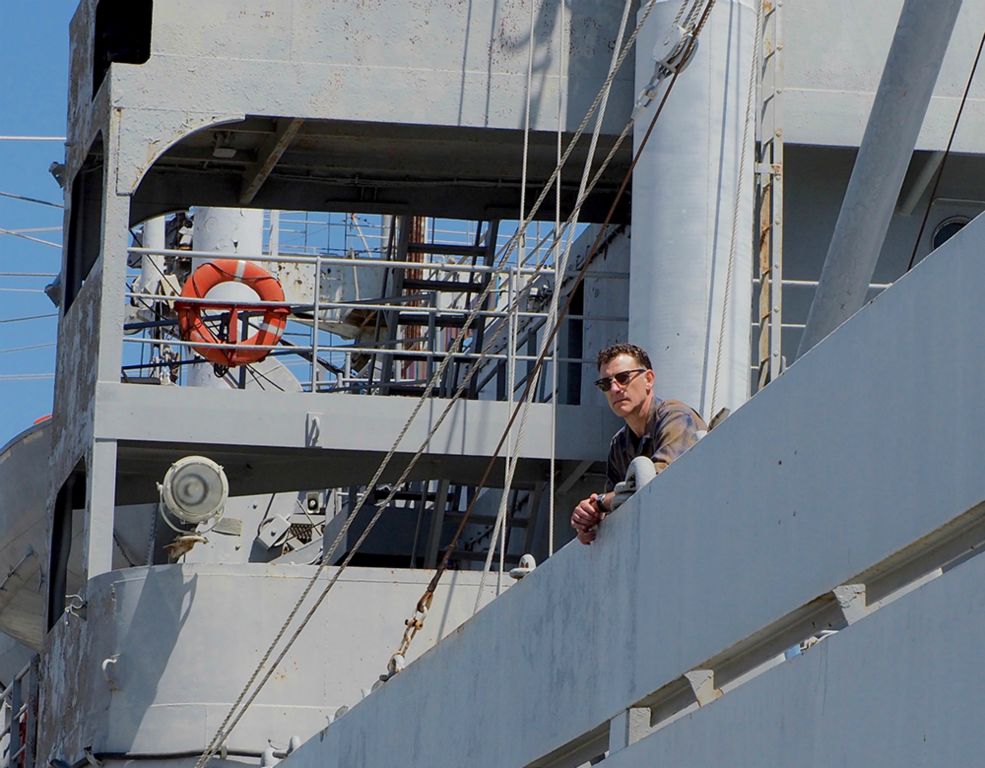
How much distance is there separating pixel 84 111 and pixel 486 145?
9.73 feet

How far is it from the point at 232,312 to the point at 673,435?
9.11 metres

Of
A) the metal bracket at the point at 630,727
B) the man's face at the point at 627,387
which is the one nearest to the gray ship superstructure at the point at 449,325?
the metal bracket at the point at 630,727

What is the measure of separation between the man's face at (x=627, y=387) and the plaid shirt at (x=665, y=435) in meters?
0.08

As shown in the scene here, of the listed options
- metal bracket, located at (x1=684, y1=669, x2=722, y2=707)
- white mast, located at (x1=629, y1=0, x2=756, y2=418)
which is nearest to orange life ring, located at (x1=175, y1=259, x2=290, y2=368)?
white mast, located at (x1=629, y1=0, x2=756, y2=418)

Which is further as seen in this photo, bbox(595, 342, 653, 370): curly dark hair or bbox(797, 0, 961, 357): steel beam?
bbox(797, 0, 961, 357): steel beam

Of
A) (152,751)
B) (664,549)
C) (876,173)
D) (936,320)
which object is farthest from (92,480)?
(936,320)

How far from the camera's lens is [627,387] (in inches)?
262

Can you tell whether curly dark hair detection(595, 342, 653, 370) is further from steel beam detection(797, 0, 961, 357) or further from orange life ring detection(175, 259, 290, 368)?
orange life ring detection(175, 259, 290, 368)

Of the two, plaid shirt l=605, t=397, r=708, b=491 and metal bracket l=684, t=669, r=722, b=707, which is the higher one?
plaid shirt l=605, t=397, r=708, b=491

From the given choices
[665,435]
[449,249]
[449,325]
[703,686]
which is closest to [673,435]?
[665,435]

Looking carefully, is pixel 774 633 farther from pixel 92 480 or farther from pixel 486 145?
pixel 486 145

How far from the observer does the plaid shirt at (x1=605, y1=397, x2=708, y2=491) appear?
655 cm

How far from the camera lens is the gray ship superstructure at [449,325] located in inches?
289

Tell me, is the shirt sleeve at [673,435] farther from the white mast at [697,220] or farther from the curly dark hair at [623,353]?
the white mast at [697,220]
